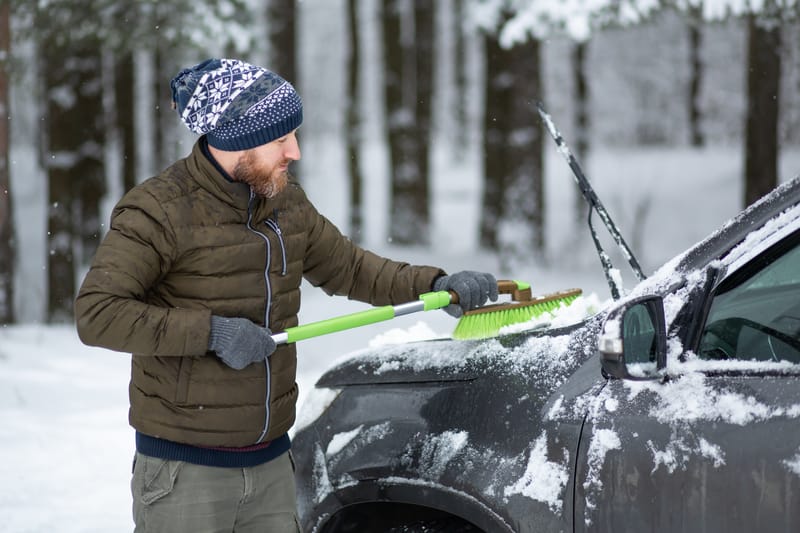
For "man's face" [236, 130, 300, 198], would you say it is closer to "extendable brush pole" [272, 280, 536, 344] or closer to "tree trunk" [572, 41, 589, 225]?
"extendable brush pole" [272, 280, 536, 344]

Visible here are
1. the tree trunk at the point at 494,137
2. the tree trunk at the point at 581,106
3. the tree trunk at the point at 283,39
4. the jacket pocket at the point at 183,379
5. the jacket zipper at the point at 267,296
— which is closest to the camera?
the jacket pocket at the point at 183,379

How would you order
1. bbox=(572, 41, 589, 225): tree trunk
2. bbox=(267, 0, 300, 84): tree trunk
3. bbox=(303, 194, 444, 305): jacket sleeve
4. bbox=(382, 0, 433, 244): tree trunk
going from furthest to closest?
bbox=(572, 41, 589, 225): tree trunk → bbox=(382, 0, 433, 244): tree trunk → bbox=(267, 0, 300, 84): tree trunk → bbox=(303, 194, 444, 305): jacket sleeve

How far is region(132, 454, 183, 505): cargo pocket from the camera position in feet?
9.16

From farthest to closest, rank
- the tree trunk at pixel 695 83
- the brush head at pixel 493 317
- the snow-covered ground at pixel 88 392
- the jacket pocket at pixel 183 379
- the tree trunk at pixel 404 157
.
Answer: the tree trunk at pixel 695 83, the tree trunk at pixel 404 157, the snow-covered ground at pixel 88 392, the brush head at pixel 493 317, the jacket pocket at pixel 183 379

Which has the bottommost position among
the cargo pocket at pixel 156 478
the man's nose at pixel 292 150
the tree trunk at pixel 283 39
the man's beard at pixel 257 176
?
the cargo pocket at pixel 156 478

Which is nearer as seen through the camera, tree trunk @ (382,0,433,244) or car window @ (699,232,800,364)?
car window @ (699,232,800,364)

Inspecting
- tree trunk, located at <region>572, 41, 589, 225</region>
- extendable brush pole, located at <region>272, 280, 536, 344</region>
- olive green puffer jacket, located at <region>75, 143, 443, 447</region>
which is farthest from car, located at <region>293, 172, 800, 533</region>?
Answer: tree trunk, located at <region>572, 41, 589, 225</region>

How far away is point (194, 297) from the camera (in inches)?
109

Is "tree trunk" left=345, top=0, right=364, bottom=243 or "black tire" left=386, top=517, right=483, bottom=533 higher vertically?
"tree trunk" left=345, top=0, right=364, bottom=243

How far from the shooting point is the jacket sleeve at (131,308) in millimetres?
2547

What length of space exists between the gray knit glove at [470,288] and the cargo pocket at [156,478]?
1.01 m

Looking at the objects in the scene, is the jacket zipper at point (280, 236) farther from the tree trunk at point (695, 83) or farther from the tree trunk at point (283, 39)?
the tree trunk at point (695, 83)

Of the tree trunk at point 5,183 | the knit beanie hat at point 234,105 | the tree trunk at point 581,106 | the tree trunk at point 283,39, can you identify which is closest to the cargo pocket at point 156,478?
the knit beanie hat at point 234,105

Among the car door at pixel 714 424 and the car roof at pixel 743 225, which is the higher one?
the car roof at pixel 743 225
